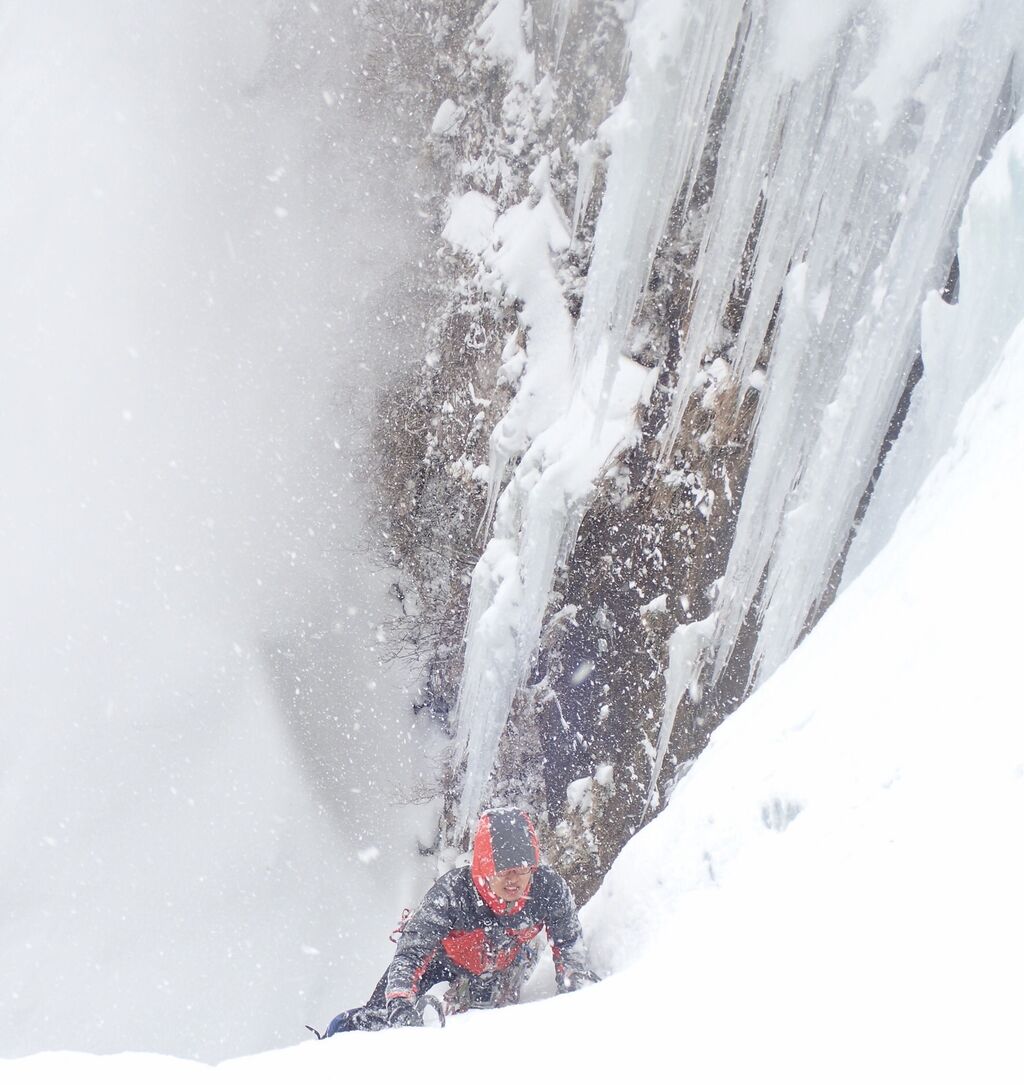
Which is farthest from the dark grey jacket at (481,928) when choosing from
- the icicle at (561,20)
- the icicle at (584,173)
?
the icicle at (561,20)

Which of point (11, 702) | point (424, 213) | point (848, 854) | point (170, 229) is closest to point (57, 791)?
point (11, 702)

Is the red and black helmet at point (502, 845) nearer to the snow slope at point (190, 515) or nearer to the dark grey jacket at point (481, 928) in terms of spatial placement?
the dark grey jacket at point (481, 928)

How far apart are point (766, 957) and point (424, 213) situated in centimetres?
921

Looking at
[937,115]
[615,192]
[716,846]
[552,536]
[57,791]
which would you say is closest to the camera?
[716,846]

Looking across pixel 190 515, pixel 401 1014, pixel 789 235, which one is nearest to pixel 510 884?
pixel 401 1014

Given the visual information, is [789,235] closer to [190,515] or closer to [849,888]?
[849,888]

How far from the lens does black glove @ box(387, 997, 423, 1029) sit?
89.4 inches

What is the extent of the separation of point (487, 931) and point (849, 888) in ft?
5.42

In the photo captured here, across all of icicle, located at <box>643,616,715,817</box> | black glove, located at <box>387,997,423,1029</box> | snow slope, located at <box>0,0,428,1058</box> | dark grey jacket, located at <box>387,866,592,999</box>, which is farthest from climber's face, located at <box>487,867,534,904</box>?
snow slope, located at <box>0,0,428,1058</box>

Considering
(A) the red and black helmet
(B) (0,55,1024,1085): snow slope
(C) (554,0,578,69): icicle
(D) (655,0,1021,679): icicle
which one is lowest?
(B) (0,55,1024,1085): snow slope

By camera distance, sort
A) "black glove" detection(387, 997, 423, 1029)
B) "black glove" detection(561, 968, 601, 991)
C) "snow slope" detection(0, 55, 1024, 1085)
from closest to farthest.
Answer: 1. "snow slope" detection(0, 55, 1024, 1085)
2. "black glove" detection(387, 997, 423, 1029)
3. "black glove" detection(561, 968, 601, 991)

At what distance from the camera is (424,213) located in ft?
30.6

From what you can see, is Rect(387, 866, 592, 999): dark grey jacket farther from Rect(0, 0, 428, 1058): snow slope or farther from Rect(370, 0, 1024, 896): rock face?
Rect(0, 0, 428, 1058): snow slope

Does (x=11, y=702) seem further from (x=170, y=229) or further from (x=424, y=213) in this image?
(x=424, y=213)
